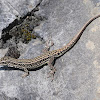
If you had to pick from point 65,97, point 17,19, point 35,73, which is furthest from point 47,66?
point 17,19

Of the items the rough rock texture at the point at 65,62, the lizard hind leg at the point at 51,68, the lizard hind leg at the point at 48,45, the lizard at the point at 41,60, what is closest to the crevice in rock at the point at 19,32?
the rough rock texture at the point at 65,62

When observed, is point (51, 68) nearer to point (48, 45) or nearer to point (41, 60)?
point (41, 60)

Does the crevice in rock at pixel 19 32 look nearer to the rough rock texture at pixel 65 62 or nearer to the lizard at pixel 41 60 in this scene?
the rough rock texture at pixel 65 62

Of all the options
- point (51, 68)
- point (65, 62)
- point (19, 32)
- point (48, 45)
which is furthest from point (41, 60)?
point (19, 32)

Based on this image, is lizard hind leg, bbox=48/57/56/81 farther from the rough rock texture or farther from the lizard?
the rough rock texture

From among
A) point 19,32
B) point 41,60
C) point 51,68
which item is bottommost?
point 51,68

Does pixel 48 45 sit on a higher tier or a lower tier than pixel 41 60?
higher
